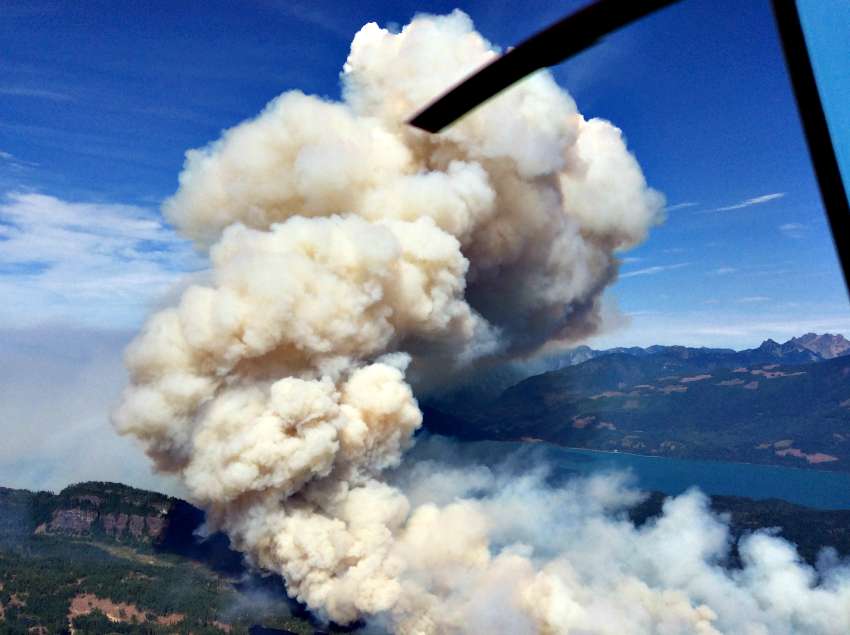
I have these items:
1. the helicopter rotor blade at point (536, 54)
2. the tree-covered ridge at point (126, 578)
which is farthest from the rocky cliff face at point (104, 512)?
the helicopter rotor blade at point (536, 54)

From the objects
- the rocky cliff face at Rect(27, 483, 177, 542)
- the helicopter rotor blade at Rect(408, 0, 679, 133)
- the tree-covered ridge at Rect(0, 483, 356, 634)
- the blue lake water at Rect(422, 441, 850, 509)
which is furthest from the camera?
the blue lake water at Rect(422, 441, 850, 509)

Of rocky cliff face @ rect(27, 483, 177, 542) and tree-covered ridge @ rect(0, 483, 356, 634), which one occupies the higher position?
rocky cliff face @ rect(27, 483, 177, 542)

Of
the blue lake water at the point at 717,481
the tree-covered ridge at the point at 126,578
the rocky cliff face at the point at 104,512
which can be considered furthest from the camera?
the blue lake water at the point at 717,481

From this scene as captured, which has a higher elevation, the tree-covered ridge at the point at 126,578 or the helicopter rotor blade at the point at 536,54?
the helicopter rotor blade at the point at 536,54

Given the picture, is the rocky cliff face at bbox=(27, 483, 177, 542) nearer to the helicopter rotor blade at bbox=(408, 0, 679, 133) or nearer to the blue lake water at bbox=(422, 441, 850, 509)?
the blue lake water at bbox=(422, 441, 850, 509)

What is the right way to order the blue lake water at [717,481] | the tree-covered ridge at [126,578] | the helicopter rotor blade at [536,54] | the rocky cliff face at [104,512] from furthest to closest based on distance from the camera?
the blue lake water at [717,481] < the rocky cliff face at [104,512] < the tree-covered ridge at [126,578] < the helicopter rotor blade at [536,54]

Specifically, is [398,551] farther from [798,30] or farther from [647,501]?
[647,501]

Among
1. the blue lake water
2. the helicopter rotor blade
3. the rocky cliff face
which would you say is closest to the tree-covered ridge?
the rocky cliff face

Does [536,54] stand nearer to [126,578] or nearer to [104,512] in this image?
[126,578]

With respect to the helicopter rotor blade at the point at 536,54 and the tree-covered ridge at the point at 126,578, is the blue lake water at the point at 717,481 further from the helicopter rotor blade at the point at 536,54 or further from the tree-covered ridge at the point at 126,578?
the helicopter rotor blade at the point at 536,54

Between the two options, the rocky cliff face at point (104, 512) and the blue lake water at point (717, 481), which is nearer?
the rocky cliff face at point (104, 512)

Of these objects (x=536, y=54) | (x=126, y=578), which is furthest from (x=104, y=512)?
(x=536, y=54)
